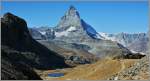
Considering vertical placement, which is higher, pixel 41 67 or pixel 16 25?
pixel 16 25

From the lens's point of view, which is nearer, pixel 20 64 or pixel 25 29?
pixel 20 64

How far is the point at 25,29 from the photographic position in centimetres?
13750

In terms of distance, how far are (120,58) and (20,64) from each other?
30.4 m

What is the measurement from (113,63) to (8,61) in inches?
1153

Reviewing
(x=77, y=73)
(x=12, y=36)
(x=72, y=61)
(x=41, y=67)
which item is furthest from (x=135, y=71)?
(x=72, y=61)

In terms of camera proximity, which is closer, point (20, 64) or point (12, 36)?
point (20, 64)

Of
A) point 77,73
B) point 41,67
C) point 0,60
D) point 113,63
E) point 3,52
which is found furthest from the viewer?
point 41,67

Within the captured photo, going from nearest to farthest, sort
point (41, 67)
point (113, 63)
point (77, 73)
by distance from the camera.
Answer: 1. point (113, 63)
2. point (77, 73)
3. point (41, 67)

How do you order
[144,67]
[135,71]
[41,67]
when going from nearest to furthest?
[144,67] → [135,71] → [41,67]

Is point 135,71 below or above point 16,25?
below

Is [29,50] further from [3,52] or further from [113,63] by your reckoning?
[3,52]

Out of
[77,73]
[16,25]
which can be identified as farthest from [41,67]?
[77,73]

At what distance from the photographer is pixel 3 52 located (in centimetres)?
875

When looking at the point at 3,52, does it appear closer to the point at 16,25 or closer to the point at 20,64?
the point at 20,64
